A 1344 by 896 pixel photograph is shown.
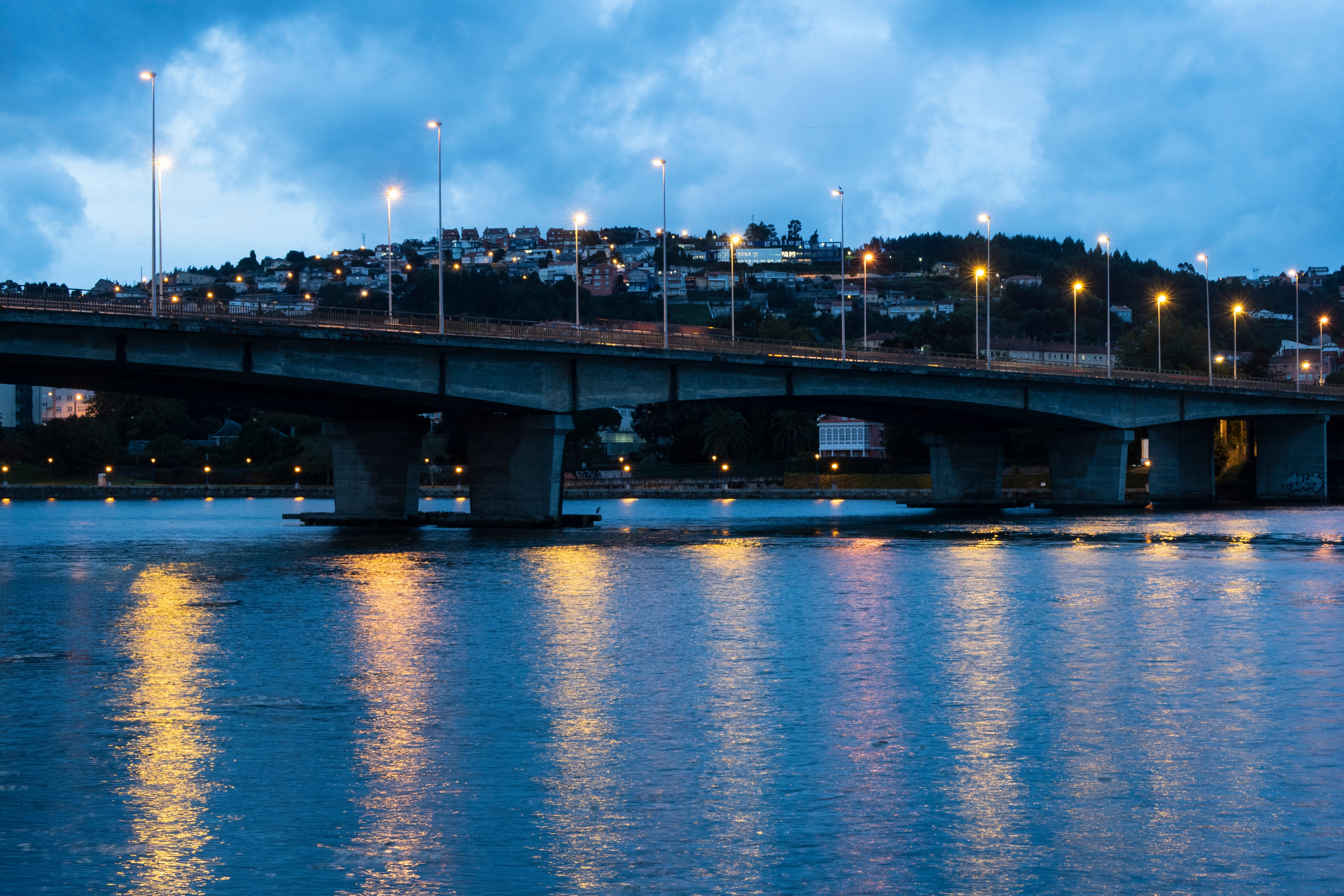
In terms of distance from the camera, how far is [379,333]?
66.2 metres

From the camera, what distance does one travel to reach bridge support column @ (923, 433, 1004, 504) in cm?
11506

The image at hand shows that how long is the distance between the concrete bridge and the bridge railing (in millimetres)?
191

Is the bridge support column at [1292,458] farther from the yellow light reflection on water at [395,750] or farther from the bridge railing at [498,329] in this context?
the yellow light reflection on water at [395,750]

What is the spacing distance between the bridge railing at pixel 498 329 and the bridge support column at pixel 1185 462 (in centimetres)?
1709

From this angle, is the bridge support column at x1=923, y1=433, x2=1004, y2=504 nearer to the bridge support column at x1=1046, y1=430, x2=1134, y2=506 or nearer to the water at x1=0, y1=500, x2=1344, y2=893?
the bridge support column at x1=1046, y1=430, x2=1134, y2=506

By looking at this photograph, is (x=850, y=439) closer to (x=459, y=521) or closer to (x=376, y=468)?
(x=376, y=468)

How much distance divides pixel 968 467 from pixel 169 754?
332ft

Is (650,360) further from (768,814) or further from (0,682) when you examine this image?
(768,814)

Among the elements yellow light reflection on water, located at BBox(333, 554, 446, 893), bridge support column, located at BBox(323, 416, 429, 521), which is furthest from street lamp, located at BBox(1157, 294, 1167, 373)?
yellow light reflection on water, located at BBox(333, 554, 446, 893)

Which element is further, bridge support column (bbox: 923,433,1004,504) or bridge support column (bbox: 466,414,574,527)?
bridge support column (bbox: 923,433,1004,504)

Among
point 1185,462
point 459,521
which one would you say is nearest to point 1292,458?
point 1185,462

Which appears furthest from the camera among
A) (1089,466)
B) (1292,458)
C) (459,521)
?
(1292,458)


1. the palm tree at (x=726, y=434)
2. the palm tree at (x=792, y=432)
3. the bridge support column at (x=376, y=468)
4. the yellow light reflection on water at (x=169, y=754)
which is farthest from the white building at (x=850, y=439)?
the yellow light reflection on water at (x=169, y=754)

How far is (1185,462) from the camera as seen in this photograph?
123 metres
